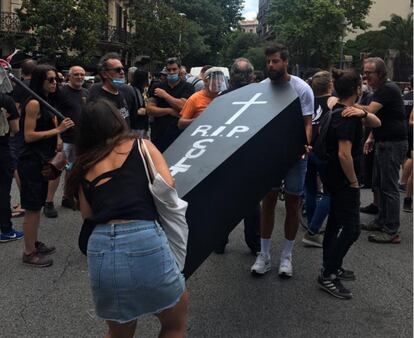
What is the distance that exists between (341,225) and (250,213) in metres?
0.95

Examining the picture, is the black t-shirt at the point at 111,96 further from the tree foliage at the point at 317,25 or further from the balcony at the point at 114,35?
the tree foliage at the point at 317,25

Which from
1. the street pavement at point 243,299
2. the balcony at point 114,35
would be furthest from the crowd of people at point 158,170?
the balcony at point 114,35

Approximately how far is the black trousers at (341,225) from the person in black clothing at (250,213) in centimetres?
82

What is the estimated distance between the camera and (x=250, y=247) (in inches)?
183

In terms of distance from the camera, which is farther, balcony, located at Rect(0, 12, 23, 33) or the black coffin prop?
balcony, located at Rect(0, 12, 23, 33)

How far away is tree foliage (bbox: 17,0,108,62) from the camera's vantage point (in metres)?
19.3

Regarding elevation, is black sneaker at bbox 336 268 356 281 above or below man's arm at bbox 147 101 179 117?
below


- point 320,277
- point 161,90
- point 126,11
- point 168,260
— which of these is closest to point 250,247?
point 320,277

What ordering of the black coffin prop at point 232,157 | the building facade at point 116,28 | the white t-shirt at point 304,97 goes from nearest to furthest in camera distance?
the black coffin prop at point 232,157
the white t-shirt at point 304,97
the building facade at point 116,28

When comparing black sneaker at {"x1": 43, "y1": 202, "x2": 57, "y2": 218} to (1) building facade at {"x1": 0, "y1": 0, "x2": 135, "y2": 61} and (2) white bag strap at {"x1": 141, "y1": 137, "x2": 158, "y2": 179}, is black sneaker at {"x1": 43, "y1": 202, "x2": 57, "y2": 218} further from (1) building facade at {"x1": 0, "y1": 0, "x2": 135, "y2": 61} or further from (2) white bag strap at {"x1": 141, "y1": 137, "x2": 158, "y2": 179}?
(1) building facade at {"x1": 0, "y1": 0, "x2": 135, "y2": 61}

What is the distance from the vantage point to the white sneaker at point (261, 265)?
4078 mm

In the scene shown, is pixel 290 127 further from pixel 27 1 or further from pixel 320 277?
pixel 27 1

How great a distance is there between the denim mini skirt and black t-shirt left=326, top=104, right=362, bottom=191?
72.7 inches

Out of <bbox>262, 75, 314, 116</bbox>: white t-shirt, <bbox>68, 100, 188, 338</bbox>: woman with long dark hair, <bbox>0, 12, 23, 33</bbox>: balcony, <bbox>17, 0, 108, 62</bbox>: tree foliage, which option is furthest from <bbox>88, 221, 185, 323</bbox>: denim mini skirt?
<bbox>0, 12, 23, 33</bbox>: balcony
